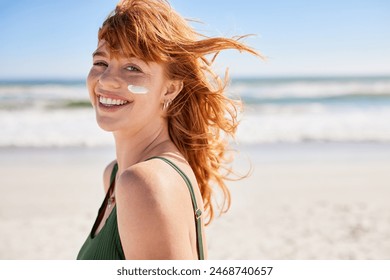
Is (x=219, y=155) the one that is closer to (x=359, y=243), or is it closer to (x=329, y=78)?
(x=359, y=243)

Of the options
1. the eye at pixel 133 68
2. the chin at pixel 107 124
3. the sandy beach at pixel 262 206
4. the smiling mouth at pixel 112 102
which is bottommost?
the sandy beach at pixel 262 206

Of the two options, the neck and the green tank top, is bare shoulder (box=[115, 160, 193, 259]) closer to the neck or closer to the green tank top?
the green tank top

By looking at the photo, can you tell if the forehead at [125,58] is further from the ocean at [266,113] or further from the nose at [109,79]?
the ocean at [266,113]

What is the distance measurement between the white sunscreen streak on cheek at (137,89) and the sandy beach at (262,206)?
10.7 feet

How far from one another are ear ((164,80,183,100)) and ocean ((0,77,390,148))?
2.53 feet

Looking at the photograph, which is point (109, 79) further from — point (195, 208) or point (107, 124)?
point (195, 208)

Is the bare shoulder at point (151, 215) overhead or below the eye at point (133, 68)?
below

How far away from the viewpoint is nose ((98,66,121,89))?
5.62 feet

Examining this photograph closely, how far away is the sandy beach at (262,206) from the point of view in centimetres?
492

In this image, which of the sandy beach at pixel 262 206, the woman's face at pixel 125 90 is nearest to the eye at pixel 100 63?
the woman's face at pixel 125 90

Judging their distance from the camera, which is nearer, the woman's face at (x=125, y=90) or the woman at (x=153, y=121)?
the woman at (x=153, y=121)

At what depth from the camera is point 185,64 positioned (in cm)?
182

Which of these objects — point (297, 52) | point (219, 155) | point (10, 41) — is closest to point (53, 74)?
point (10, 41)

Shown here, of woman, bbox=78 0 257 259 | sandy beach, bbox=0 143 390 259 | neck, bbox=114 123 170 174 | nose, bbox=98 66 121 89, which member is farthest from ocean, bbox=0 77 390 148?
sandy beach, bbox=0 143 390 259
